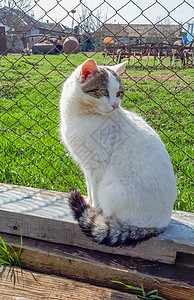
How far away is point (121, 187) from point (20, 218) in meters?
0.68

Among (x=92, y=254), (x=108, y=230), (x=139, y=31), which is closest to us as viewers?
(x=108, y=230)

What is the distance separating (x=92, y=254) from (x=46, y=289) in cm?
32

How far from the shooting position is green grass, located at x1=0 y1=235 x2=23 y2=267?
1651 millimetres

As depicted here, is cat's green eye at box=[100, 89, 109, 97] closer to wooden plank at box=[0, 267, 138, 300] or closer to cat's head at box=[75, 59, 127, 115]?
cat's head at box=[75, 59, 127, 115]

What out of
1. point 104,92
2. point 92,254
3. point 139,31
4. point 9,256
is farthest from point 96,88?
point 139,31

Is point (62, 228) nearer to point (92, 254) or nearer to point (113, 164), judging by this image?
point (92, 254)

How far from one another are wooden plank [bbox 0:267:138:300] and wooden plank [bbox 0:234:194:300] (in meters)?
0.07

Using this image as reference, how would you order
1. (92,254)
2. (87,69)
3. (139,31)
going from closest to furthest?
(92,254), (87,69), (139,31)

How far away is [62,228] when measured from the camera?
1.65 metres

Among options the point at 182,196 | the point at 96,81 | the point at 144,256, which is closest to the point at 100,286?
the point at 144,256

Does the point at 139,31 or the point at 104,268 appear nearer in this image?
the point at 104,268

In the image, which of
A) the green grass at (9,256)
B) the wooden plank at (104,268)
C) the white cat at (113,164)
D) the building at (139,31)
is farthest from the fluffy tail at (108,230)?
the building at (139,31)

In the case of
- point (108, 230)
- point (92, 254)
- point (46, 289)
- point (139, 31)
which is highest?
point (139, 31)

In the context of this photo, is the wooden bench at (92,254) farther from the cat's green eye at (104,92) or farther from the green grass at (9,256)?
the cat's green eye at (104,92)
